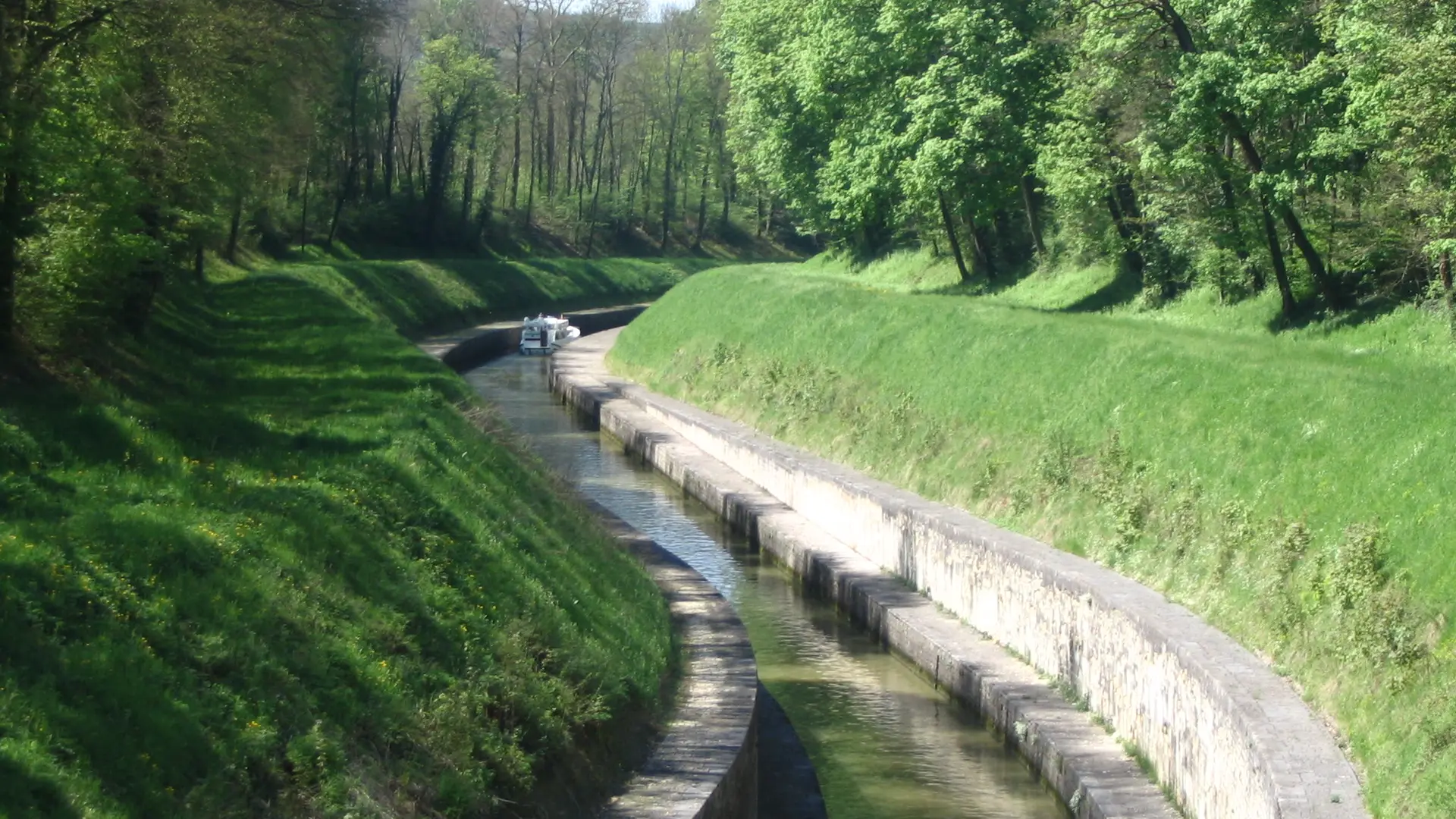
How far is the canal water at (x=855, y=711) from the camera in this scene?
15.4m

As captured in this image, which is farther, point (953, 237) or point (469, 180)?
point (469, 180)

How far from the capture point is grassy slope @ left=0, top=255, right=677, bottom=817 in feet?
28.5

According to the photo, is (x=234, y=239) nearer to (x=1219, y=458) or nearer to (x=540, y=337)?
(x=540, y=337)

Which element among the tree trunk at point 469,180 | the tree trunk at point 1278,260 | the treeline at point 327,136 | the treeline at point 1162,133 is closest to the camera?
the treeline at point 327,136

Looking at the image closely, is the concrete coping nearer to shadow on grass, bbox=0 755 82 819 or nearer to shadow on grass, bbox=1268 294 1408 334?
shadow on grass, bbox=0 755 82 819

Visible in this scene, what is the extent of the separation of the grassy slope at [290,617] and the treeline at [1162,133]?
1146cm

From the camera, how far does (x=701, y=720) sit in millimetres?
13633

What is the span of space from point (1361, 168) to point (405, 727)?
756 inches

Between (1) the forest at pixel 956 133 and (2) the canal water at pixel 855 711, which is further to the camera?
(1) the forest at pixel 956 133

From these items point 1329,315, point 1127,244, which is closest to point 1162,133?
point 1329,315

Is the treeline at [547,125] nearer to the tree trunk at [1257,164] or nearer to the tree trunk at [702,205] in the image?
the tree trunk at [702,205]

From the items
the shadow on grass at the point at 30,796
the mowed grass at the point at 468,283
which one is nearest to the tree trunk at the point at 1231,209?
the shadow on grass at the point at 30,796

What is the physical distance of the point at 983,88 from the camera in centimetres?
3516

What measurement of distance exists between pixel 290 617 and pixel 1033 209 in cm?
2977
